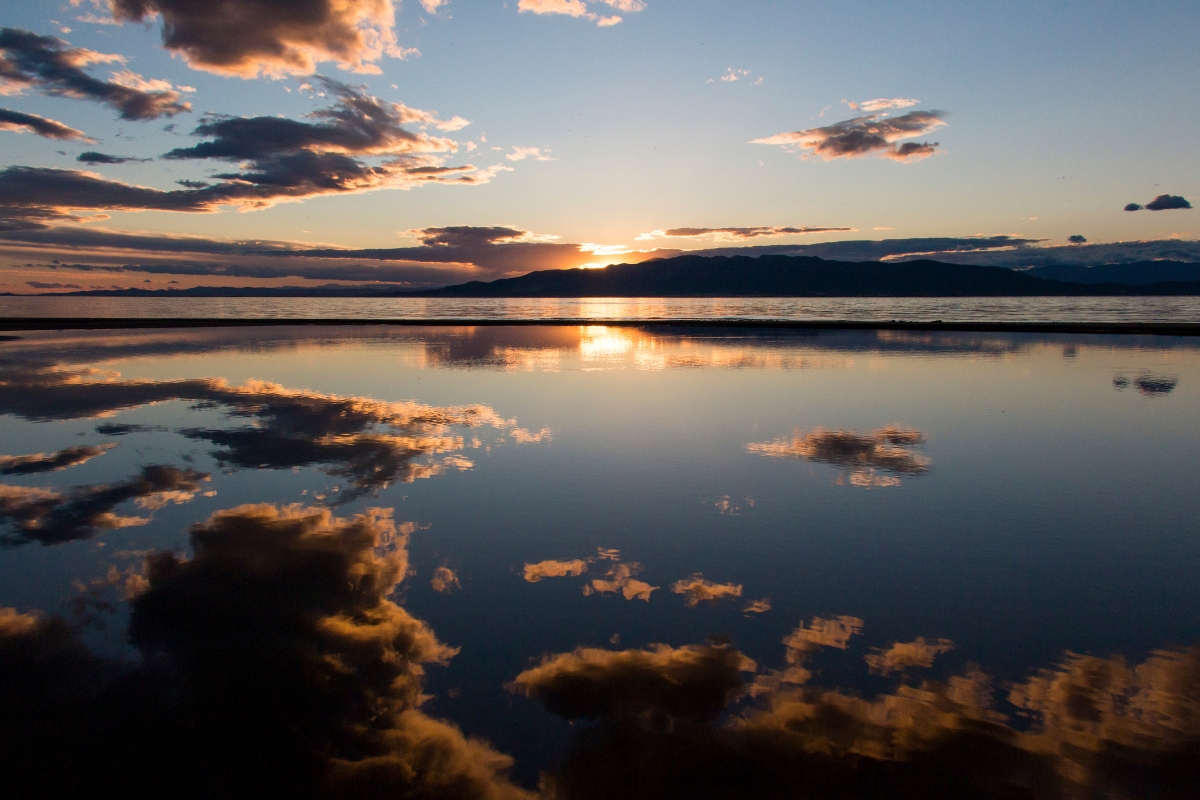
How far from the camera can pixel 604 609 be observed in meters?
5.66

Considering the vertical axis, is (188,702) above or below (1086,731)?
above

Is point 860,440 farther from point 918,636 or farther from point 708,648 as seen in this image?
point 708,648

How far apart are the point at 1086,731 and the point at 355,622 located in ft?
17.8

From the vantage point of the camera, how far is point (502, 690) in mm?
4531

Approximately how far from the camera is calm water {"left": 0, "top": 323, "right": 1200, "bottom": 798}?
3.89m

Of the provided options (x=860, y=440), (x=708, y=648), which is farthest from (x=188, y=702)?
(x=860, y=440)

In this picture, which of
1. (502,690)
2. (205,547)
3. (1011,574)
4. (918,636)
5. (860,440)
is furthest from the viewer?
(860,440)

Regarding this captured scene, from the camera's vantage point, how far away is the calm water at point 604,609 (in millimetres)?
3895

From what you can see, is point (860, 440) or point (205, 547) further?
point (860, 440)

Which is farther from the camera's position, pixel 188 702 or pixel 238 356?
pixel 238 356

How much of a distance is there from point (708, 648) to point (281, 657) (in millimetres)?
3327

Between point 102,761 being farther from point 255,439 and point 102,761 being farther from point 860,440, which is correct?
point 860,440

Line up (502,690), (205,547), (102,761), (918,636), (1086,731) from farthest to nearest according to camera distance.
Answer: (205,547), (918,636), (502,690), (1086,731), (102,761)

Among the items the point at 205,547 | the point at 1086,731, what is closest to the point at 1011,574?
the point at 1086,731
